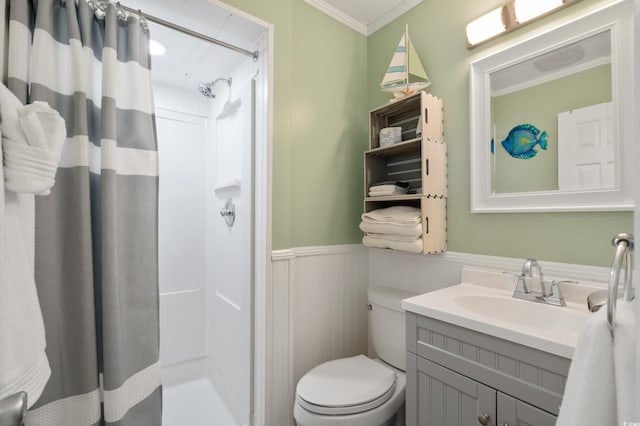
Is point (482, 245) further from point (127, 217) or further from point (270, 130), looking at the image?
point (127, 217)

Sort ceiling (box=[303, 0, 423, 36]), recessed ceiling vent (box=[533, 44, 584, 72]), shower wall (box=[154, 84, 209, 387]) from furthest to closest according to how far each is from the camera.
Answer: shower wall (box=[154, 84, 209, 387])
ceiling (box=[303, 0, 423, 36])
recessed ceiling vent (box=[533, 44, 584, 72])

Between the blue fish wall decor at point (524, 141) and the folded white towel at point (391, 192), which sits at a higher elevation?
the blue fish wall decor at point (524, 141)

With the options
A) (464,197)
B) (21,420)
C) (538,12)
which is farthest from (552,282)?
(21,420)

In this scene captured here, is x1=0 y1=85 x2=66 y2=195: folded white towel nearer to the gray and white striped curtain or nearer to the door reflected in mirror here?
the gray and white striped curtain

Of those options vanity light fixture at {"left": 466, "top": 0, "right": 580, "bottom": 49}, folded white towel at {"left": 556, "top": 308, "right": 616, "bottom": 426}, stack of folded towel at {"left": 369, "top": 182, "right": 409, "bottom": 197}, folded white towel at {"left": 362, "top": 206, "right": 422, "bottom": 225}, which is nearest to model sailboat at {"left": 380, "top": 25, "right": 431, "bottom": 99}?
vanity light fixture at {"left": 466, "top": 0, "right": 580, "bottom": 49}

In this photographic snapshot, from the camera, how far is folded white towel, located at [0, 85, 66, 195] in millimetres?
483

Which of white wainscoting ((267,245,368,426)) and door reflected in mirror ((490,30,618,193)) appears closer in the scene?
door reflected in mirror ((490,30,618,193))

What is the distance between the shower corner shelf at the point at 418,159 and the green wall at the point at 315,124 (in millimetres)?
175

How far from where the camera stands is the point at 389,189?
5.13 ft

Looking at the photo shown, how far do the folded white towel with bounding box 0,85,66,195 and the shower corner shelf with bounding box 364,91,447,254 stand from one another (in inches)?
52.2

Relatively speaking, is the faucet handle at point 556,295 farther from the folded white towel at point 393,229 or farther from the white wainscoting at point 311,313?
the white wainscoting at point 311,313

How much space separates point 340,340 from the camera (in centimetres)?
173

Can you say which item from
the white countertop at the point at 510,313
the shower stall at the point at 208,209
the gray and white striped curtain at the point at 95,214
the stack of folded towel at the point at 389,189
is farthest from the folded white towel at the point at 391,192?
the gray and white striped curtain at the point at 95,214

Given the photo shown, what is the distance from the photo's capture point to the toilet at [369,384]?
3.76 feet
